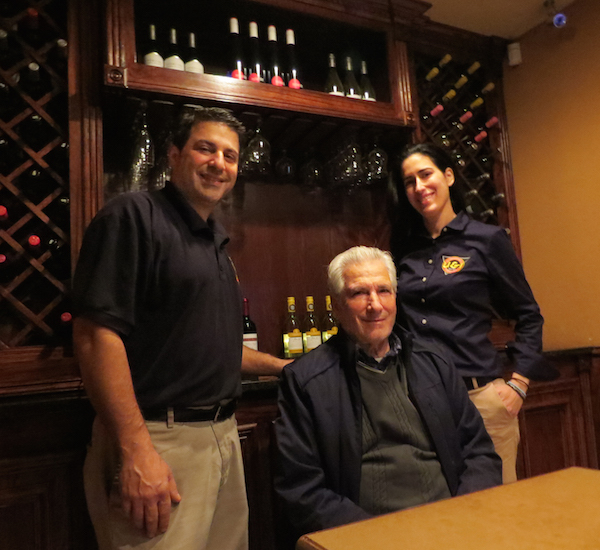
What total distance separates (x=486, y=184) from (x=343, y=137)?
2.89 ft

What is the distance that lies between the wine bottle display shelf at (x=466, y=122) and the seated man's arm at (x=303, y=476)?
4.92 ft

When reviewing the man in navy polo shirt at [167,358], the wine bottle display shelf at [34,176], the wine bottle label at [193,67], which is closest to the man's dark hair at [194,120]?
the man in navy polo shirt at [167,358]

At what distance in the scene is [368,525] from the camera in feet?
2.00

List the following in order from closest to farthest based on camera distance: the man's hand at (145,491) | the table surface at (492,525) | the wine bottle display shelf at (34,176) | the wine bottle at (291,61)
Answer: the table surface at (492,525) < the man's hand at (145,491) < the wine bottle display shelf at (34,176) < the wine bottle at (291,61)

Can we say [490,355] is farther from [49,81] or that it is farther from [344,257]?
Result: [49,81]

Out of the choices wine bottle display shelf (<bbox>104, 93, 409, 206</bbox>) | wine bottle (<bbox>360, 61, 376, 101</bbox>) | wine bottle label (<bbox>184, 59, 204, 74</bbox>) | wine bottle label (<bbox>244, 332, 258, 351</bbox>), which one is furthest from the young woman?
wine bottle label (<bbox>184, 59, 204, 74</bbox>)

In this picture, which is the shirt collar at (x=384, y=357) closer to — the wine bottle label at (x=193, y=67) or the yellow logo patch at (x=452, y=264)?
the yellow logo patch at (x=452, y=264)

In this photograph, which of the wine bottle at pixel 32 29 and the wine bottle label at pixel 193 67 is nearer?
the wine bottle at pixel 32 29

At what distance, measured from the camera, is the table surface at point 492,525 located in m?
0.54

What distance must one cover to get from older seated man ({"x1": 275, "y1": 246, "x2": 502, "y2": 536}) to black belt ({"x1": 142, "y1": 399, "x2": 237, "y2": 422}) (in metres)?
0.14

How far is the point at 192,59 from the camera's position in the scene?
75.8 inches

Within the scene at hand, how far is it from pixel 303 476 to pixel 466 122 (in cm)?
194

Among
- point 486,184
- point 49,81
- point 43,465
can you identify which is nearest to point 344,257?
point 43,465

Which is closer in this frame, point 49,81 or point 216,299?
point 216,299
